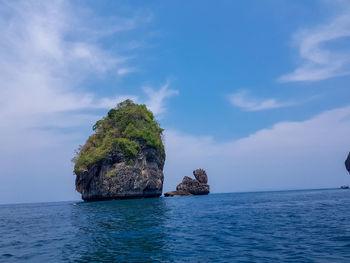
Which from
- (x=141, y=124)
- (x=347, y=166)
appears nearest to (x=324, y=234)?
(x=141, y=124)

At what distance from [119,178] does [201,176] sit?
40.7 meters

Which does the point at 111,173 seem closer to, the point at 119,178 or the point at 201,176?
the point at 119,178

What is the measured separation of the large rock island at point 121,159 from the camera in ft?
204

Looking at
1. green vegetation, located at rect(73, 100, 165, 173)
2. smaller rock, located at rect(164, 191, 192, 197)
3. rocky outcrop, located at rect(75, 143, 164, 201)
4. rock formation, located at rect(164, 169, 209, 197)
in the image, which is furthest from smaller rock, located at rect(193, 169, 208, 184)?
rocky outcrop, located at rect(75, 143, 164, 201)

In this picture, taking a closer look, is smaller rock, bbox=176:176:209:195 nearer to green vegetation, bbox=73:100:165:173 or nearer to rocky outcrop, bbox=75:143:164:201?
green vegetation, bbox=73:100:165:173

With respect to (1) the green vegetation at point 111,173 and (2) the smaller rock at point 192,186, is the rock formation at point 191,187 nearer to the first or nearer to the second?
(2) the smaller rock at point 192,186

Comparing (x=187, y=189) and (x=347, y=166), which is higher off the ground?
(x=347, y=166)

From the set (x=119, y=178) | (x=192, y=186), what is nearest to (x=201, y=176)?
(x=192, y=186)

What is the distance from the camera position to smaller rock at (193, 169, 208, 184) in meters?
94.7

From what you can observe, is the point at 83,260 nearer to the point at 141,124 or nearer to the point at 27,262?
the point at 27,262

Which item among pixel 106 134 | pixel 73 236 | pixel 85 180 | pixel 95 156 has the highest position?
pixel 106 134

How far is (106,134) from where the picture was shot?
2758 inches

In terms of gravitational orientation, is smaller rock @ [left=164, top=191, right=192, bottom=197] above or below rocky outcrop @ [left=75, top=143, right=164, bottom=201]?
below

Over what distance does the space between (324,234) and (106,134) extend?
205 feet
